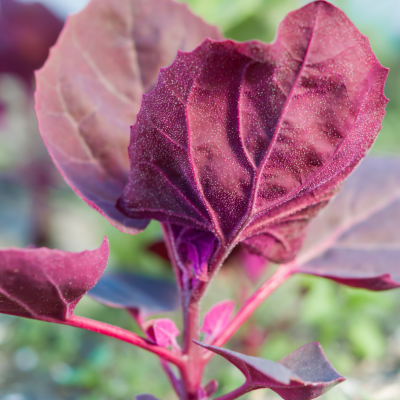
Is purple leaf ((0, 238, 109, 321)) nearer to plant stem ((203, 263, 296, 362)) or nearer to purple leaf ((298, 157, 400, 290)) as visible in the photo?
plant stem ((203, 263, 296, 362))

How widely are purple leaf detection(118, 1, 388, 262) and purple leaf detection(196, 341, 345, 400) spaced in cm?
12

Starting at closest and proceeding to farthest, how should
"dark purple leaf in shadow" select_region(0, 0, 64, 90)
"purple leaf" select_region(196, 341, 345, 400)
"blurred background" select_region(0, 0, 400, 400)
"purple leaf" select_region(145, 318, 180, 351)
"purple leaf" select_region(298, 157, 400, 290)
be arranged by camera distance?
"purple leaf" select_region(196, 341, 345, 400), "purple leaf" select_region(145, 318, 180, 351), "purple leaf" select_region(298, 157, 400, 290), "blurred background" select_region(0, 0, 400, 400), "dark purple leaf in shadow" select_region(0, 0, 64, 90)

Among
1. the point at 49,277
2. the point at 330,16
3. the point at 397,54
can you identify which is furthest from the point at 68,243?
the point at 397,54

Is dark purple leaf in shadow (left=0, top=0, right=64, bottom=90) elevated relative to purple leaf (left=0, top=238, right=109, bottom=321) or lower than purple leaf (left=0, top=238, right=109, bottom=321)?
lower

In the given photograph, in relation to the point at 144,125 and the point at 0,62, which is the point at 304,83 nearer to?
the point at 144,125

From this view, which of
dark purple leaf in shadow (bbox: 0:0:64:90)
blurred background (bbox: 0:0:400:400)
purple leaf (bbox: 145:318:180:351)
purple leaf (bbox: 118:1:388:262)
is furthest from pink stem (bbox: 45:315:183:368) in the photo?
dark purple leaf in shadow (bbox: 0:0:64:90)

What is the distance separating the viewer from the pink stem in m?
0.41

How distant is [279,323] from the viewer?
1.11 metres

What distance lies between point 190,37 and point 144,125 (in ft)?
0.78

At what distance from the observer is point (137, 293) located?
0.69 m

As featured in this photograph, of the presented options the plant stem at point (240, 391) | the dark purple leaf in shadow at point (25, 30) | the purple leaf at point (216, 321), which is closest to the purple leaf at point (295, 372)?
the plant stem at point (240, 391)

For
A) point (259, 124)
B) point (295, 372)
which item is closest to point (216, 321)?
point (295, 372)

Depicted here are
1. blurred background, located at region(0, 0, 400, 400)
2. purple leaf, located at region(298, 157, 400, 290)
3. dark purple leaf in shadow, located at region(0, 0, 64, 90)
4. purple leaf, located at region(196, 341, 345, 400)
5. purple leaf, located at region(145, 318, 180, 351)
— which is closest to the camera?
purple leaf, located at region(196, 341, 345, 400)

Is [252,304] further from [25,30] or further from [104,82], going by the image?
[25,30]
